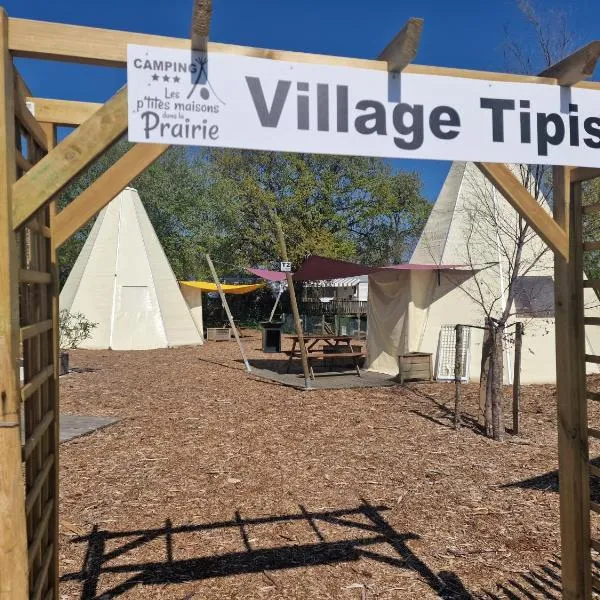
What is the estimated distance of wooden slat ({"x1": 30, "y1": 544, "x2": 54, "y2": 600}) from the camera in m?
2.46

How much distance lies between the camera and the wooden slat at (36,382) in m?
2.21

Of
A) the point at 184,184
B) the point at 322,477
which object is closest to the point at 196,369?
the point at 322,477

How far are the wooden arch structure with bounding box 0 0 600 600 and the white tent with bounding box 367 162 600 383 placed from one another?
26.7 ft

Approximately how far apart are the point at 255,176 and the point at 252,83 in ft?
101

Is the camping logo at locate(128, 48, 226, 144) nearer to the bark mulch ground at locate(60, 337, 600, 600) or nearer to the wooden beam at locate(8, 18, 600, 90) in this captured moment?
the wooden beam at locate(8, 18, 600, 90)

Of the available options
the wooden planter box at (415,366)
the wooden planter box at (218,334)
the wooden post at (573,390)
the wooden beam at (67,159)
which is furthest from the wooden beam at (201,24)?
the wooden planter box at (218,334)

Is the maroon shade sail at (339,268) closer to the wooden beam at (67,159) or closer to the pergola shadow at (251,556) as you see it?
the pergola shadow at (251,556)

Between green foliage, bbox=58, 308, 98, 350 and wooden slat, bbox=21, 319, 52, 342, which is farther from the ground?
wooden slat, bbox=21, 319, 52, 342

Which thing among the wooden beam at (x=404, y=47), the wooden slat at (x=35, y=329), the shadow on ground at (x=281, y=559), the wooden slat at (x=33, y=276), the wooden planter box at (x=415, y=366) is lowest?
the shadow on ground at (x=281, y=559)

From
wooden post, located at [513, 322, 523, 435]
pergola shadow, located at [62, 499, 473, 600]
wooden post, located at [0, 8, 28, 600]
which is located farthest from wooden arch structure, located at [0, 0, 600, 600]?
wooden post, located at [513, 322, 523, 435]

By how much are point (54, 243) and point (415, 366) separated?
31.0 ft

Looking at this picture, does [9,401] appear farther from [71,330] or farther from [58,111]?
[71,330]

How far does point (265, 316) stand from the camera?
31891 millimetres

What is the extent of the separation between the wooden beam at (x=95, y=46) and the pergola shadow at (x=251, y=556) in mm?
2943
